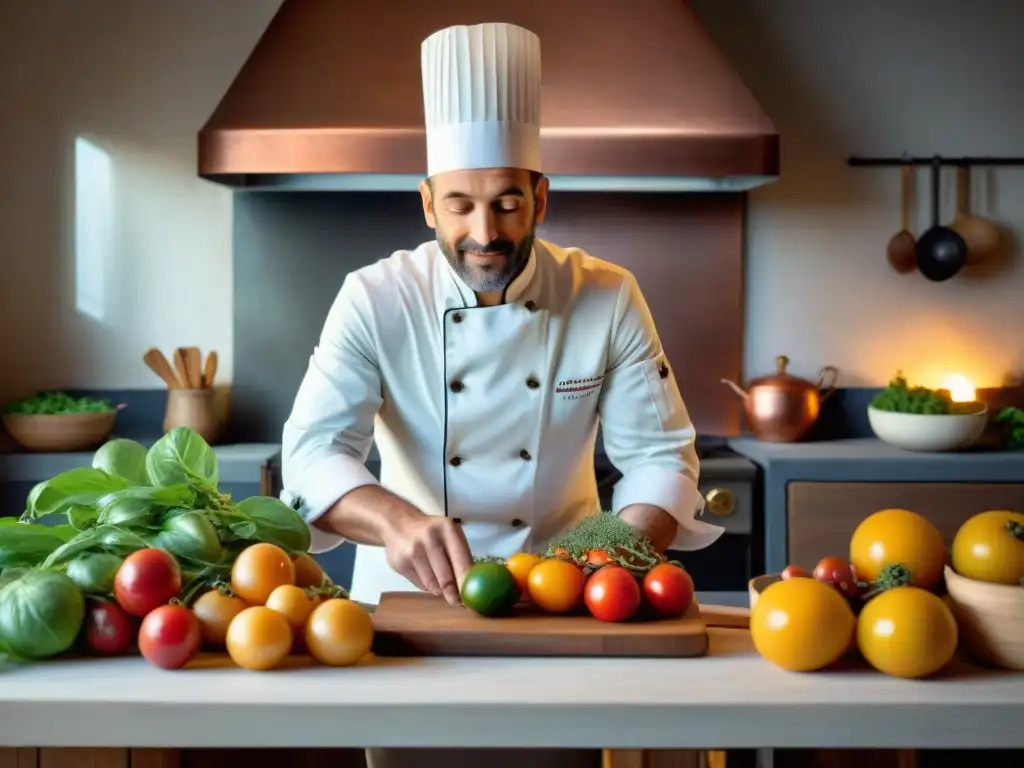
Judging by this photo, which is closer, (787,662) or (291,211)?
(787,662)

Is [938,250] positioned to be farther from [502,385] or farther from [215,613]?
[215,613]

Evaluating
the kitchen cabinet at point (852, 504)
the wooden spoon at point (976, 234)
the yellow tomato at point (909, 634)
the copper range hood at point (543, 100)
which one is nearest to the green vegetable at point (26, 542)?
the yellow tomato at point (909, 634)

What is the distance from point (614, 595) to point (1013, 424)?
7.50 feet

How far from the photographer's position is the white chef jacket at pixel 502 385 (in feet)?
6.75

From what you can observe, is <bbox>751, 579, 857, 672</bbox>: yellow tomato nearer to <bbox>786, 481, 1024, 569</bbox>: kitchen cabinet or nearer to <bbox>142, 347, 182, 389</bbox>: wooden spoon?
<bbox>786, 481, 1024, 569</bbox>: kitchen cabinet

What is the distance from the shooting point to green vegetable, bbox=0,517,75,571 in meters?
1.40

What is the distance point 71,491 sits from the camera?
1.49 metres

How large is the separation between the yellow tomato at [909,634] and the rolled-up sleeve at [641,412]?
71 cm

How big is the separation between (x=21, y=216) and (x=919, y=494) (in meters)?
2.70

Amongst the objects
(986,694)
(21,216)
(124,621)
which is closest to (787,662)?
(986,694)

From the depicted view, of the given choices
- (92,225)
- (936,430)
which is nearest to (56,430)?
(92,225)

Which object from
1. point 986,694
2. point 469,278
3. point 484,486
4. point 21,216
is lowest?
point 986,694

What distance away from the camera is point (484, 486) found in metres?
2.10

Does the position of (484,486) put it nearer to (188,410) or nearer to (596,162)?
(596,162)
